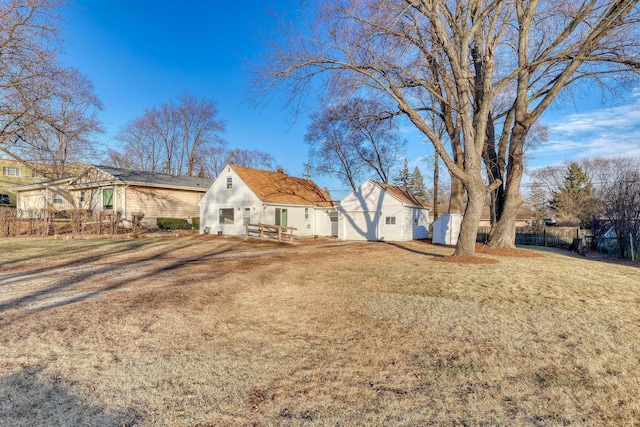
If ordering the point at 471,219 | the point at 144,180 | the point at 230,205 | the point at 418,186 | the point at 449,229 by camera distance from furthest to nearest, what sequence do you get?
the point at 418,186 < the point at 144,180 < the point at 230,205 < the point at 449,229 < the point at 471,219

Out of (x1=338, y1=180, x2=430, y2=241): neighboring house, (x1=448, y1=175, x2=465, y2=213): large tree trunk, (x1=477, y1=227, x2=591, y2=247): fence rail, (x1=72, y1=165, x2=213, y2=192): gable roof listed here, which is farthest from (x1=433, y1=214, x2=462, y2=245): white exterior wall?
(x1=72, y1=165, x2=213, y2=192): gable roof

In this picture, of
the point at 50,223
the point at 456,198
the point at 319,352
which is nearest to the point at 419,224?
the point at 456,198

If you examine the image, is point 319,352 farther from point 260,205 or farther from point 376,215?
point 376,215

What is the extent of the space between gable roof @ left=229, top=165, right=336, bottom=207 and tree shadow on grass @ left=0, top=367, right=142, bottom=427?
57.5 ft

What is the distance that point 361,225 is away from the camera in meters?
21.8

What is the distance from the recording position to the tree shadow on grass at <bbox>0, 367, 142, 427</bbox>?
248 centimetres

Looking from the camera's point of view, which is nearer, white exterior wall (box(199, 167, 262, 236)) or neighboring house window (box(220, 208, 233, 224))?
white exterior wall (box(199, 167, 262, 236))

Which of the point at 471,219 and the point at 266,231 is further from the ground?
the point at 471,219

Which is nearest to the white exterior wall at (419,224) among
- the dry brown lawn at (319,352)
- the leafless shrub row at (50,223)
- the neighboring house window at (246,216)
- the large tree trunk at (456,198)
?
the large tree trunk at (456,198)

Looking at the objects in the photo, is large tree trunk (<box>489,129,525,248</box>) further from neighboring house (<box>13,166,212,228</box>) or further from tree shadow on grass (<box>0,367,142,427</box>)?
neighboring house (<box>13,166,212,228</box>)

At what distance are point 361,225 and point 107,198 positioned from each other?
17580 mm

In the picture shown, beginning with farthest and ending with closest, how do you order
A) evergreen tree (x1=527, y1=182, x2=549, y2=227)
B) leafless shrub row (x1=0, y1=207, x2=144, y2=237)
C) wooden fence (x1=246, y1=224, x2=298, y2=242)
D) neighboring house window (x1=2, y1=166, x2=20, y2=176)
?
evergreen tree (x1=527, y1=182, x2=549, y2=227) → neighboring house window (x1=2, y1=166, x2=20, y2=176) → wooden fence (x1=246, y1=224, x2=298, y2=242) → leafless shrub row (x1=0, y1=207, x2=144, y2=237)

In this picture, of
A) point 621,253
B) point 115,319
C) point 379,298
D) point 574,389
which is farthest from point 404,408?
point 621,253

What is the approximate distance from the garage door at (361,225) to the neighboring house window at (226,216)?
7400mm
